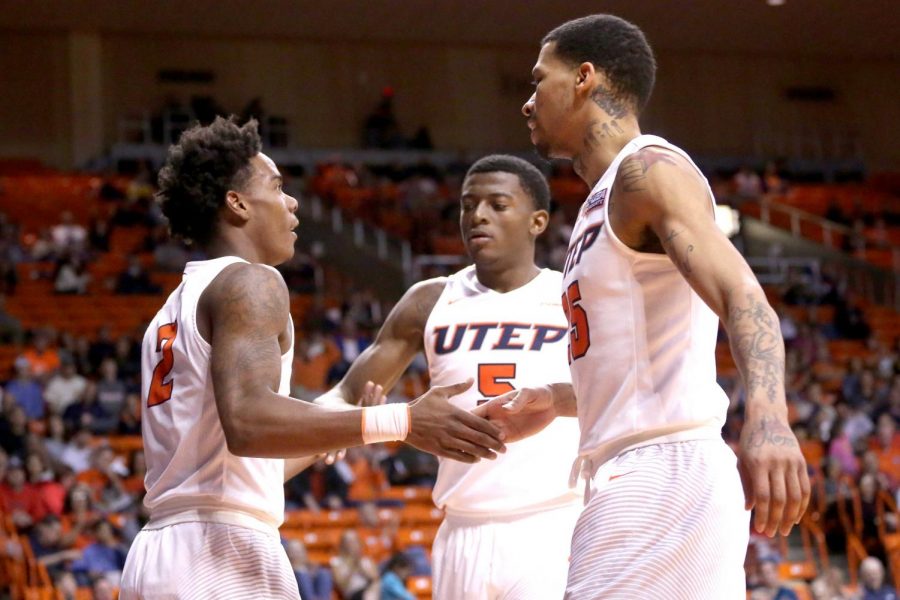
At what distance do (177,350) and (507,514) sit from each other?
5.85 ft

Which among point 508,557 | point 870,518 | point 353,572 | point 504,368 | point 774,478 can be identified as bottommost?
point 870,518

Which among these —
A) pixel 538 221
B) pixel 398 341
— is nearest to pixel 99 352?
pixel 398 341

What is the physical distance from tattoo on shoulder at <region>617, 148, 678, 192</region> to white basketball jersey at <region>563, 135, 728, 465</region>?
5cm

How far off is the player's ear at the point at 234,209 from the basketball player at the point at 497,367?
1318mm

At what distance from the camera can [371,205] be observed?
71.4 ft

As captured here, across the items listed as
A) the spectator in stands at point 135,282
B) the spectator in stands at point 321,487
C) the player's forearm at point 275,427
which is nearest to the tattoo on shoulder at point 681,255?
the player's forearm at point 275,427

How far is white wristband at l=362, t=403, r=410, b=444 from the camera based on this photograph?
3785mm

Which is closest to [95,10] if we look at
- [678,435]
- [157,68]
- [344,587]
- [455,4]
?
[157,68]

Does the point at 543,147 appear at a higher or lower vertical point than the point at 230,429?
higher

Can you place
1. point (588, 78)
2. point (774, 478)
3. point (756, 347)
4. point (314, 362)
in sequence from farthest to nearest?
point (314, 362)
point (588, 78)
point (756, 347)
point (774, 478)

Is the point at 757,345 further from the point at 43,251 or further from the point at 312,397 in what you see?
the point at 43,251

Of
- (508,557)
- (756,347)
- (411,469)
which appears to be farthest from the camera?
(411,469)

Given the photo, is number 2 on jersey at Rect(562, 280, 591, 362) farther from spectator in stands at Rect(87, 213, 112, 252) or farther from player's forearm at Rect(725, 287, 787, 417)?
spectator in stands at Rect(87, 213, 112, 252)

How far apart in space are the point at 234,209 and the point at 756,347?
192 cm
